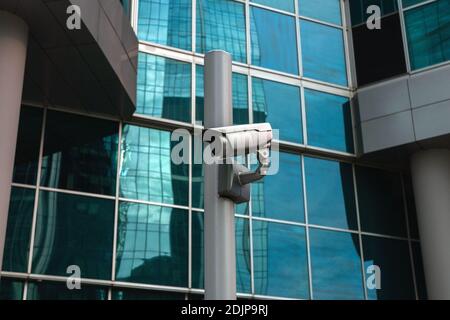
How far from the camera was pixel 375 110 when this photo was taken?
57.3 feet

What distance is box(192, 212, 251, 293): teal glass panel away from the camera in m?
14.5

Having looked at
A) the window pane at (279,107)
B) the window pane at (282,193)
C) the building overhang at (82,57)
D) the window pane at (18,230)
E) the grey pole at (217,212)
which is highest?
the window pane at (279,107)

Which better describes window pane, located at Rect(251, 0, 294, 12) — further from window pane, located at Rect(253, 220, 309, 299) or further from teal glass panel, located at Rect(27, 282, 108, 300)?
teal glass panel, located at Rect(27, 282, 108, 300)

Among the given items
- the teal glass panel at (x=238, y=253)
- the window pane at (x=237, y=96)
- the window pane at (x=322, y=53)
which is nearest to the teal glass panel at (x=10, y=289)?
the teal glass panel at (x=238, y=253)

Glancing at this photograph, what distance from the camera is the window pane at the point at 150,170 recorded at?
14.7 meters

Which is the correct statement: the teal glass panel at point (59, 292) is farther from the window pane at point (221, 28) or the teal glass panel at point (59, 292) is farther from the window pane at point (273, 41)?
the window pane at point (273, 41)

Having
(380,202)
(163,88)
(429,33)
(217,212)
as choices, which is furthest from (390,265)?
(217,212)

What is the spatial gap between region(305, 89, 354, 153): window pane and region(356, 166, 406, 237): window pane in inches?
34.3

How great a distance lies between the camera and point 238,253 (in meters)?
15.0

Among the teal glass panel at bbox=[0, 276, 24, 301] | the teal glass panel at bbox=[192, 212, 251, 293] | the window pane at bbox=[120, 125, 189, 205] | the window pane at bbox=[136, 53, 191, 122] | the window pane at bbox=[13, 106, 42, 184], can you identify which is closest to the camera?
the teal glass panel at bbox=[0, 276, 24, 301]

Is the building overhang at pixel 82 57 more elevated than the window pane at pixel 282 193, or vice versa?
the building overhang at pixel 82 57

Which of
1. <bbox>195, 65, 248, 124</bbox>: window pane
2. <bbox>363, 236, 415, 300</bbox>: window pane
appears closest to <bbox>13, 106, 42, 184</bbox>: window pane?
<bbox>195, 65, 248, 124</bbox>: window pane

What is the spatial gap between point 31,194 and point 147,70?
3.96 metres

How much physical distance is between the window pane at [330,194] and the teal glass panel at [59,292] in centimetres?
543
